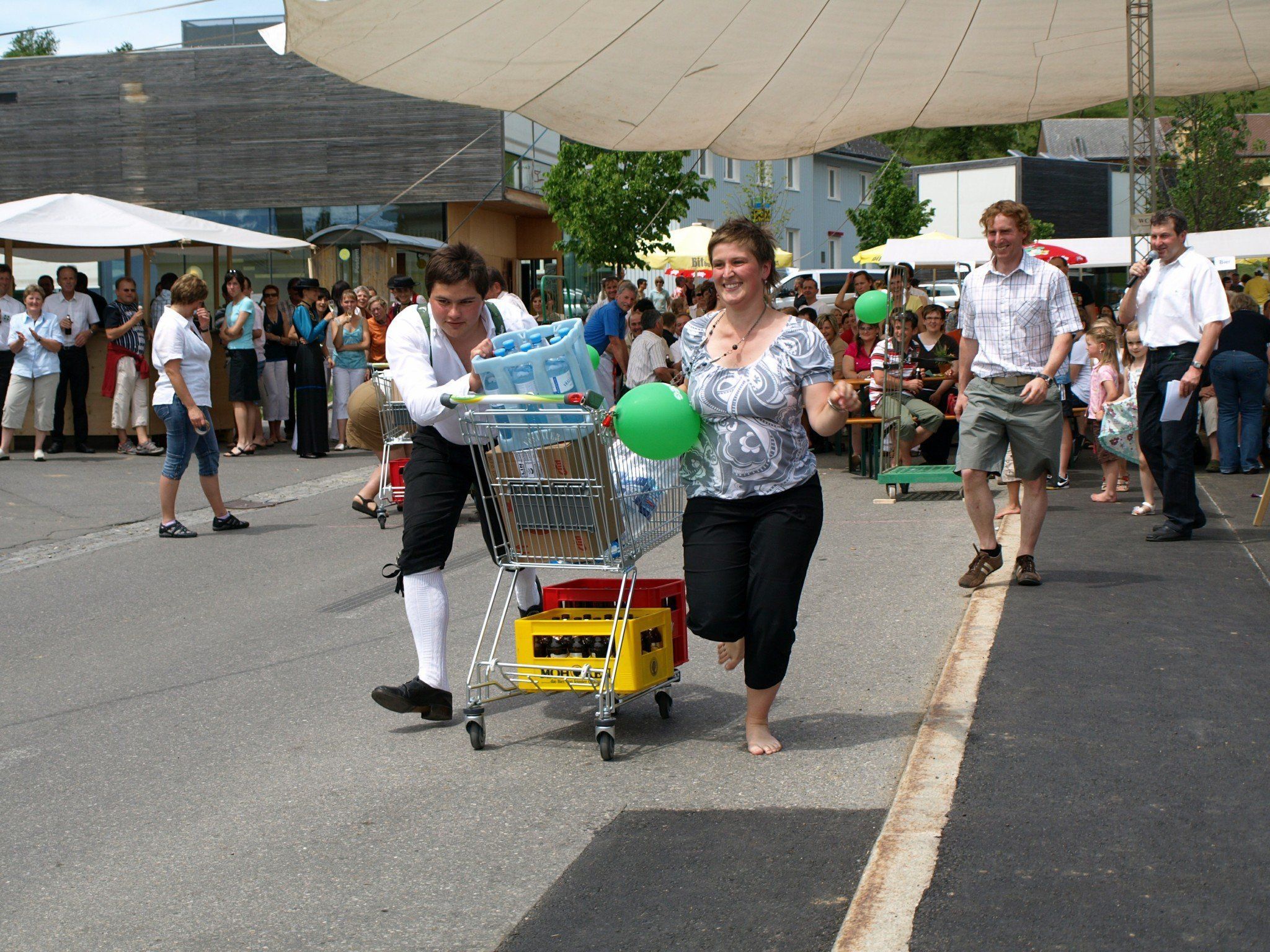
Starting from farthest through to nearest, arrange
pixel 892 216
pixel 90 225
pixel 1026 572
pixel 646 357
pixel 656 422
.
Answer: pixel 892 216 → pixel 90 225 → pixel 646 357 → pixel 1026 572 → pixel 656 422

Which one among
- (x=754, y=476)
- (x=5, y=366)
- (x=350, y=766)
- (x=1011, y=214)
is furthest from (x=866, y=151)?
(x=350, y=766)

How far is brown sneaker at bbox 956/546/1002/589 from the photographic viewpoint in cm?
807

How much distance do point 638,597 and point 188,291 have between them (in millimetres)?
6701

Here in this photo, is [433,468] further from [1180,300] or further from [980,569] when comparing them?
[1180,300]

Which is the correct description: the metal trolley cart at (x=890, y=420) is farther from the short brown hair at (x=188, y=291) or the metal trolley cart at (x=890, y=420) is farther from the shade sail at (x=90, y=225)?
the shade sail at (x=90, y=225)

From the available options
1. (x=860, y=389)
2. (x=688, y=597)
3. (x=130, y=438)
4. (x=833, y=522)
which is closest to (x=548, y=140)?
(x=130, y=438)

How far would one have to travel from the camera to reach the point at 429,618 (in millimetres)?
5672

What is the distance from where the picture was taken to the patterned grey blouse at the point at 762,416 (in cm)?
502

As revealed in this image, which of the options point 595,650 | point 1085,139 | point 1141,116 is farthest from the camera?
point 1085,139

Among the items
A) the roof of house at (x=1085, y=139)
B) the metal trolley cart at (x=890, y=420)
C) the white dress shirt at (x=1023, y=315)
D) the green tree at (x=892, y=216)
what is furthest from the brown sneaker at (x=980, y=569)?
the roof of house at (x=1085, y=139)

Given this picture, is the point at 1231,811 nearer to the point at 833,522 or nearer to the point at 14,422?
the point at 833,522

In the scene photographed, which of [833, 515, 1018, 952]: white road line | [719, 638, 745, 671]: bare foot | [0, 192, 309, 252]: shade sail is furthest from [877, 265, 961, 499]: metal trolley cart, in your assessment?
[0, 192, 309, 252]: shade sail

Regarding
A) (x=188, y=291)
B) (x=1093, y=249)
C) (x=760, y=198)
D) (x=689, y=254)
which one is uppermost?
(x=760, y=198)

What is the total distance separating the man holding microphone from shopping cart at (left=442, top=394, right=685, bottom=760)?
527 centimetres
